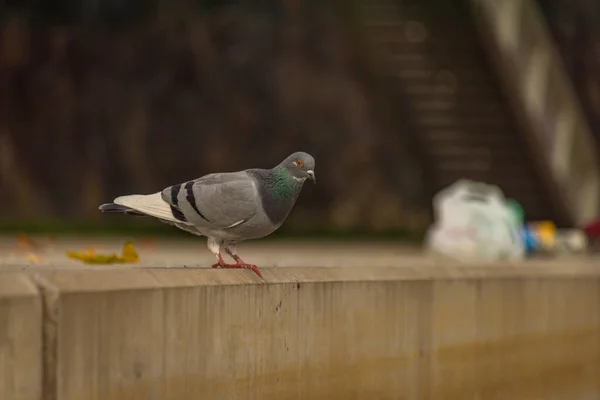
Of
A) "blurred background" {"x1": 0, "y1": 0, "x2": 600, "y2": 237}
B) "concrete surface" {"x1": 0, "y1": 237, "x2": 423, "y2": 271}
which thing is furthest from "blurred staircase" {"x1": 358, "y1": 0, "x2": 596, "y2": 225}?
"concrete surface" {"x1": 0, "y1": 237, "x2": 423, "y2": 271}

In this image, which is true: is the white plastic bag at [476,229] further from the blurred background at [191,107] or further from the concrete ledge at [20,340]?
the concrete ledge at [20,340]

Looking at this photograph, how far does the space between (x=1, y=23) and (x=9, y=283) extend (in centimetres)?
1685

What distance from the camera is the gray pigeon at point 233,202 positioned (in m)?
7.91

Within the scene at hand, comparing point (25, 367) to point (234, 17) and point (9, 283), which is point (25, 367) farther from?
point (234, 17)

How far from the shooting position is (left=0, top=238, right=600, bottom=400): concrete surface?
6.36 metres

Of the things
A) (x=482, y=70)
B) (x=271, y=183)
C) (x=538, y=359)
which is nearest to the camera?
(x=271, y=183)

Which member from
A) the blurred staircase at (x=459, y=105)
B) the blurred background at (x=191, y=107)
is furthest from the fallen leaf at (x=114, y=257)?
the blurred staircase at (x=459, y=105)

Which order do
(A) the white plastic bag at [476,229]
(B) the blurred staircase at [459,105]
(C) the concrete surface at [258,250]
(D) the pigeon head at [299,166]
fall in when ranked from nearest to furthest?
(D) the pigeon head at [299,166] → (C) the concrete surface at [258,250] → (A) the white plastic bag at [476,229] → (B) the blurred staircase at [459,105]

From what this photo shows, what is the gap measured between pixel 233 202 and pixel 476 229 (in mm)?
8349

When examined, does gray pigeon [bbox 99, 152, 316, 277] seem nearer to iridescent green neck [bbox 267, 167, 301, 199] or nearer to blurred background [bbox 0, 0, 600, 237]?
iridescent green neck [bbox 267, 167, 301, 199]

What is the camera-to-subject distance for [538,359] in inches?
524

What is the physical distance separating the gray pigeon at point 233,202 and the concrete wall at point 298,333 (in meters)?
0.24

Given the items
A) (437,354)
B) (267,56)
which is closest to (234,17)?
(267,56)

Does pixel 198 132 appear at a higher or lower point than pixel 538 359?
higher
